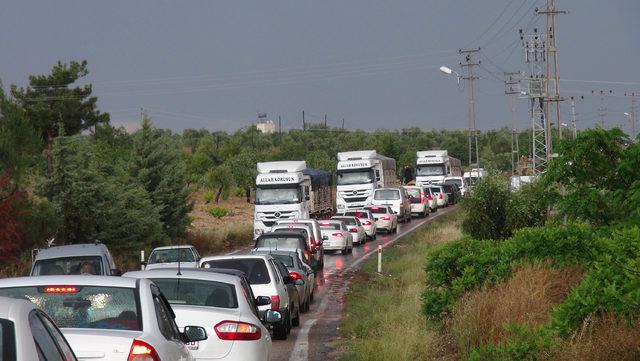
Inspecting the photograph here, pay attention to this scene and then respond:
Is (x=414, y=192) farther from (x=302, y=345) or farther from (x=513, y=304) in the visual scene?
(x=513, y=304)

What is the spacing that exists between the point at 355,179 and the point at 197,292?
Answer: 51.0 meters

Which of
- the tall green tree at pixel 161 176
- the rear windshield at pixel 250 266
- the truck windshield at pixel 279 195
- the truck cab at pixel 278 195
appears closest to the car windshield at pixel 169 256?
the rear windshield at pixel 250 266

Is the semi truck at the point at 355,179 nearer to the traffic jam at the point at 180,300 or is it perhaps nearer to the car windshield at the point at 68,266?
the traffic jam at the point at 180,300

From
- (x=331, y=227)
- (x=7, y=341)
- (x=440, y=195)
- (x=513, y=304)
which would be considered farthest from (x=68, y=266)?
(x=440, y=195)

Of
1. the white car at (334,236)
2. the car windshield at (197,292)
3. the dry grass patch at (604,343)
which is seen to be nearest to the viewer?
the dry grass patch at (604,343)

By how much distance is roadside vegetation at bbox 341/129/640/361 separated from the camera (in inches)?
440

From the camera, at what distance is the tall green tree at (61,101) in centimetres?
6812

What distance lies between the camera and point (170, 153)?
164 ft

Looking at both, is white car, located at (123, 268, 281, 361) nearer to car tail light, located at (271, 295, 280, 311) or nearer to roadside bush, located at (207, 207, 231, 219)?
car tail light, located at (271, 295, 280, 311)

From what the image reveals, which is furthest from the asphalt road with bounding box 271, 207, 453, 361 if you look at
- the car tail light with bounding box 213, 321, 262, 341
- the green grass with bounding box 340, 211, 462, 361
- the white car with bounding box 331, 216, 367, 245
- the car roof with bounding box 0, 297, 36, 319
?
the car roof with bounding box 0, 297, 36, 319

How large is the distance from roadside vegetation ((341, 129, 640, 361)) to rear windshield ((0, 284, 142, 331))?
418cm

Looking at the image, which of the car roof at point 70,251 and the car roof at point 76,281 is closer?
the car roof at point 76,281

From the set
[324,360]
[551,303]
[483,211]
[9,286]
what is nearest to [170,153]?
[483,211]

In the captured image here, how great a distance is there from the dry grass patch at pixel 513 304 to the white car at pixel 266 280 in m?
4.41
